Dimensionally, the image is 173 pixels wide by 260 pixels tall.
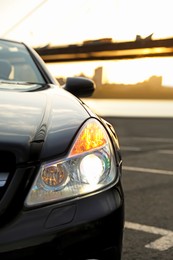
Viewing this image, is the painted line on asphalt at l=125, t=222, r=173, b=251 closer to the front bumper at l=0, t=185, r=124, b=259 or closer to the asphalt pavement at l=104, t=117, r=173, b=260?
the asphalt pavement at l=104, t=117, r=173, b=260

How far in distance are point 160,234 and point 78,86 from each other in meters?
1.24

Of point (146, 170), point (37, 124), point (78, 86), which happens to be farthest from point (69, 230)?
point (146, 170)

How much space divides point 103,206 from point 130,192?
288cm

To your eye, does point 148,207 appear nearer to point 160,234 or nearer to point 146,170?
point 160,234

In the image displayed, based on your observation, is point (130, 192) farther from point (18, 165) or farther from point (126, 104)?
point (126, 104)

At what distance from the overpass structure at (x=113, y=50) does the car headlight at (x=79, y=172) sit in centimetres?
1768

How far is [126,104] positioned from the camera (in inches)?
1202

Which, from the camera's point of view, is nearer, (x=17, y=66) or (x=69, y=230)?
(x=69, y=230)

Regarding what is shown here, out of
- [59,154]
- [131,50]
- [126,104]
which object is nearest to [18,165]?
[59,154]

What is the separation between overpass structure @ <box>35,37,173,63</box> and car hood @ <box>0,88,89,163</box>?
17328 mm

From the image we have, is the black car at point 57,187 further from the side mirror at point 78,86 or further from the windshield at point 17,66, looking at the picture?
the side mirror at point 78,86

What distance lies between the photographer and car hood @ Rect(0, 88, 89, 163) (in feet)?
5.71

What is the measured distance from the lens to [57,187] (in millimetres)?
1738

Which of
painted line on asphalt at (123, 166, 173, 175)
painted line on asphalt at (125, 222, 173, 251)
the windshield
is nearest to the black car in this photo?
the windshield
